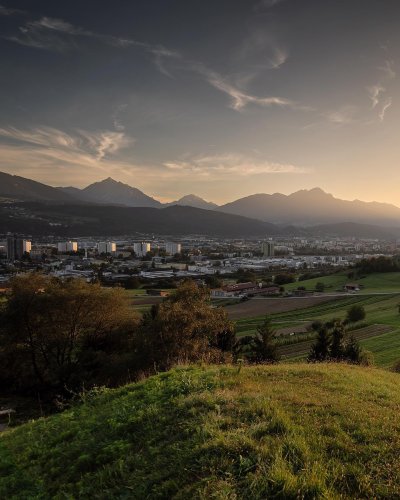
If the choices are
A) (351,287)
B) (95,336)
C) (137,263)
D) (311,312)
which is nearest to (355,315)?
(311,312)

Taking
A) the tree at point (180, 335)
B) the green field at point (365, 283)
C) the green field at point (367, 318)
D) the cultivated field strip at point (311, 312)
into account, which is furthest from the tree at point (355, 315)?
the tree at point (180, 335)

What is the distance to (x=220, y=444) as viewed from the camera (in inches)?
193

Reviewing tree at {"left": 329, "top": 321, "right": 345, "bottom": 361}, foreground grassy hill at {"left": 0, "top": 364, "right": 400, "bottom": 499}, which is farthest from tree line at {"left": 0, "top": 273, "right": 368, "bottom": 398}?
foreground grassy hill at {"left": 0, "top": 364, "right": 400, "bottom": 499}

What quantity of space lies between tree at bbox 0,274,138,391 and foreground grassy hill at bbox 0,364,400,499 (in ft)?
41.3

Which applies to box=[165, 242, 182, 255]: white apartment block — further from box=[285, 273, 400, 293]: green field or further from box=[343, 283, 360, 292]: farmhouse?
box=[343, 283, 360, 292]: farmhouse

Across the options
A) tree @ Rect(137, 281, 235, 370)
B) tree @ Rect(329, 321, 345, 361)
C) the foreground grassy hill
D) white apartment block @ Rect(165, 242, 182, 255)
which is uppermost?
the foreground grassy hill

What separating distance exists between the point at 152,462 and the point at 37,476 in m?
2.19

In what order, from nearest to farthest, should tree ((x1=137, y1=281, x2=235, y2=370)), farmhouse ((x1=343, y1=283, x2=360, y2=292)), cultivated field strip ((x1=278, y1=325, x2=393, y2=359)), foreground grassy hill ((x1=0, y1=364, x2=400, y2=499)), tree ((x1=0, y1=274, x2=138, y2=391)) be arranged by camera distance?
foreground grassy hill ((x1=0, y1=364, x2=400, y2=499))
tree ((x1=137, y1=281, x2=235, y2=370))
tree ((x1=0, y1=274, x2=138, y2=391))
cultivated field strip ((x1=278, y1=325, x2=393, y2=359))
farmhouse ((x1=343, y1=283, x2=360, y2=292))

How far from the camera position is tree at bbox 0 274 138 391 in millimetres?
20906

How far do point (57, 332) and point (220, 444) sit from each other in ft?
61.0

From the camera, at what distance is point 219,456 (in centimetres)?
470

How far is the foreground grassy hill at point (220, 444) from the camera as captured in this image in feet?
13.5

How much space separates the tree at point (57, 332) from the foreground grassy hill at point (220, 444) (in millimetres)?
12587

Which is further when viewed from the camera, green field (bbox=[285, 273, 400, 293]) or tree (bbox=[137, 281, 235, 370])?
green field (bbox=[285, 273, 400, 293])
